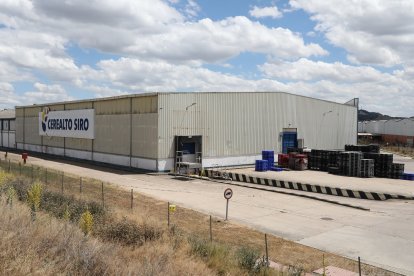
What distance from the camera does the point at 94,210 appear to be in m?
15.3

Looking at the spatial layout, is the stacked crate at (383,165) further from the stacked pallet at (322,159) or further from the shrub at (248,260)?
the shrub at (248,260)

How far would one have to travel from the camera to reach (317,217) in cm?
1994

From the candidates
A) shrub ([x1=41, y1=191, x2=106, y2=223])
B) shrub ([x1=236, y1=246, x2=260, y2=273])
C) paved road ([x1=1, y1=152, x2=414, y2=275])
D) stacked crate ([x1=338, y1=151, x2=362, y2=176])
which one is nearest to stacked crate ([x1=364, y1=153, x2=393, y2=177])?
stacked crate ([x1=338, y1=151, x2=362, y2=176])

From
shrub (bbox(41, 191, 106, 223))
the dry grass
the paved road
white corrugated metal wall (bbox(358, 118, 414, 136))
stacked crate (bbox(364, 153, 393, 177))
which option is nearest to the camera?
the dry grass

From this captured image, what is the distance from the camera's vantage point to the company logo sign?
44.2m

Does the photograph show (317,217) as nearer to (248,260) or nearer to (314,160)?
(248,260)

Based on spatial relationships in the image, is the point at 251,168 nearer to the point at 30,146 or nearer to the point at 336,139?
the point at 336,139

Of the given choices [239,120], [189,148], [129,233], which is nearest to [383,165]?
[239,120]

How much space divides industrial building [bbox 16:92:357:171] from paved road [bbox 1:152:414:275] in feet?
18.3

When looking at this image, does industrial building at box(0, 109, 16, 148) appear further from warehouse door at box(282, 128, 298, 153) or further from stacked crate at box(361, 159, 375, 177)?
stacked crate at box(361, 159, 375, 177)

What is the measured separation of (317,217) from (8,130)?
59.9 metres

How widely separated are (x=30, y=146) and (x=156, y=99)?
31.6 m

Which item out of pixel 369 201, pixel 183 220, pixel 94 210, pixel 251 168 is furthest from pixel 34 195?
pixel 251 168

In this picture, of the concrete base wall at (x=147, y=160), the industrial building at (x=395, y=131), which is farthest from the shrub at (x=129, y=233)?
the industrial building at (x=395, y=131)
